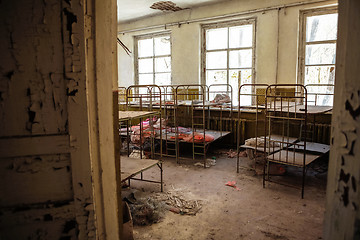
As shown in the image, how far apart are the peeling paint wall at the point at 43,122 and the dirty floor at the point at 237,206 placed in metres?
1.54

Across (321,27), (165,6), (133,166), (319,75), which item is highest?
Result: (165,6)

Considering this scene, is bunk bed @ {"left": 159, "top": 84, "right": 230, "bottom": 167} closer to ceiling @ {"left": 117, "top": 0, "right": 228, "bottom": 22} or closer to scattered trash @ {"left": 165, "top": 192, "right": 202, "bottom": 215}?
scattered trash @ {"left": 165, "top": 192, "right": 202, "bottom": 215}

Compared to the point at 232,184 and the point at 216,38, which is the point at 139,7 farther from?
the point at 232,184

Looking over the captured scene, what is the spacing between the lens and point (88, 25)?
1257 millimetres

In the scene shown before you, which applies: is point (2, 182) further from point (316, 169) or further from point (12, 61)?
point (316, 169)

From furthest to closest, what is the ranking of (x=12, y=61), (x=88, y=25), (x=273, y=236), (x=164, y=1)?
(x=164, y=1)
(x=273, y=236)
(x=88, y=25)
(x=12, y=61)

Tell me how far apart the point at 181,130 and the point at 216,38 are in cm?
264

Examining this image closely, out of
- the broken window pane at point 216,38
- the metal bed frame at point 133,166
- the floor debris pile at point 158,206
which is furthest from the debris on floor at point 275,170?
the broken window pane at point 216,38

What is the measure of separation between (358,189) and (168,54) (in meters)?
7.12

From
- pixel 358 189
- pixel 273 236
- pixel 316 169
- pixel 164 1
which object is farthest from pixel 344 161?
pixel 164 1

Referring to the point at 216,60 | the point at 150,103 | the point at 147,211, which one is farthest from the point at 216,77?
the point at 147,211

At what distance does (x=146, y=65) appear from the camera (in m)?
8.04

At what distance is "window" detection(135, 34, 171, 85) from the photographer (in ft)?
24.9

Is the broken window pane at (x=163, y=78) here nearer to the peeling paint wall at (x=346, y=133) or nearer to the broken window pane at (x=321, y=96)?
the broken window pane at (x=321, y=96)
